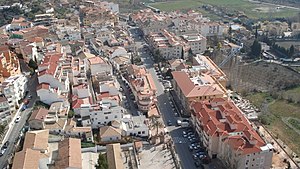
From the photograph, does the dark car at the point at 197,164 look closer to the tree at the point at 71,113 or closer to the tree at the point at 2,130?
the tree at the point at 71,113

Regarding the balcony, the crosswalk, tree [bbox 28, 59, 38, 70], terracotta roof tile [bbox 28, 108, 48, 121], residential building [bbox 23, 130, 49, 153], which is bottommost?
the crosswalk

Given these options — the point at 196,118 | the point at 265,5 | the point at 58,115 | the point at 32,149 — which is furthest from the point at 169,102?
the point at 265,5

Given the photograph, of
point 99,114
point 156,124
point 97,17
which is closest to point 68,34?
point 97,17

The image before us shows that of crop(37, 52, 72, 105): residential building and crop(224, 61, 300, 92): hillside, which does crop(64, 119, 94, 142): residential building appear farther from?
crop(224, 61, 300, 92): hillside

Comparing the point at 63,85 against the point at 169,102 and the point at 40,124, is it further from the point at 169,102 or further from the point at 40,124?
the point at 169,102

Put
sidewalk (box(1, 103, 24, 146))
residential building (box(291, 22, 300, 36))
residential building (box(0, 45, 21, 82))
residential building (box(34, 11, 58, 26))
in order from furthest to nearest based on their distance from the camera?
residential building (box(291, 22, 300, 36))
residential building (box(34, 11, 58, 26))
residential building (box(0, 45, 21, 82))
sidewalk (box(1, 103, 24, 146))

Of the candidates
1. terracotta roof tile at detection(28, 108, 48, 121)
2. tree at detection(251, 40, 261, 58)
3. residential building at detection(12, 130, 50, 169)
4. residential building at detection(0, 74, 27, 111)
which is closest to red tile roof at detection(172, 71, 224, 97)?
terracotta roof tile at detection(28, 108, 48, 121)
